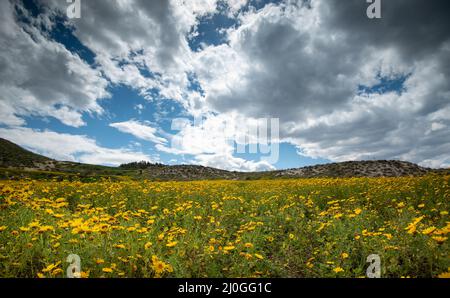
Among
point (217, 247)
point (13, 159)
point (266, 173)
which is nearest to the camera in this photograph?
point (217, 247)

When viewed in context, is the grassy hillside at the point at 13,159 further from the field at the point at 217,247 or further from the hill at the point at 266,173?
the field at the point at 217,247

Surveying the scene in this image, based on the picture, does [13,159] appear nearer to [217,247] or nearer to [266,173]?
[266,173]

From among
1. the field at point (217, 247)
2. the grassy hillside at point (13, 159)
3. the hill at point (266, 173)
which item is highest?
the grassy hillside at point (13, 159)

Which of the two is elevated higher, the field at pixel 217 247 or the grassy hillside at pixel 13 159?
the grassy hillside at pixel 13 159

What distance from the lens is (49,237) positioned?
13.9ft

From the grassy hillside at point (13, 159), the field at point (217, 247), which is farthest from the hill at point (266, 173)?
the field at point (217, 247)

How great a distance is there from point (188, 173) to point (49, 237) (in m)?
57.0

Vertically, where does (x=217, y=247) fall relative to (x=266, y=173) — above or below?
below

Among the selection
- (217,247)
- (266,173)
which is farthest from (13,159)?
(217,247)

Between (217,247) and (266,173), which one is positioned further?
(266,173)

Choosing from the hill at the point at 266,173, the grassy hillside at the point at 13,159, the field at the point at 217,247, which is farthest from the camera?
the grassy hillside at the point at 13,159
